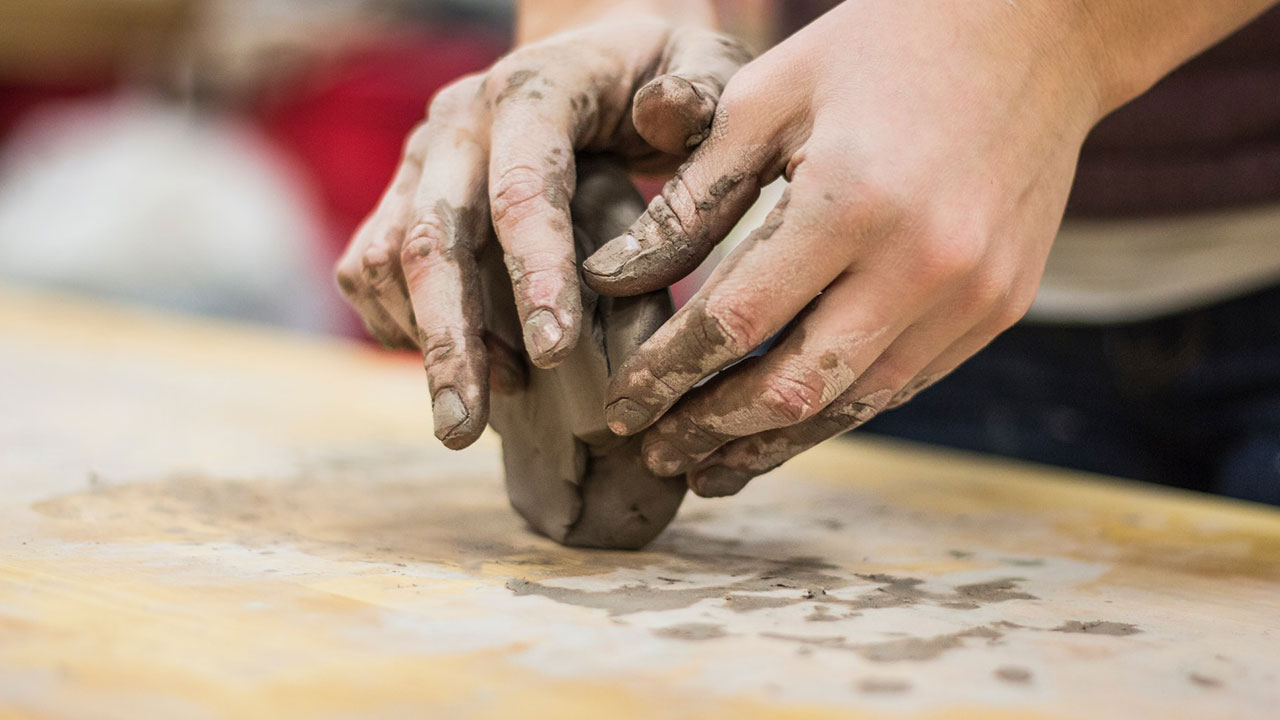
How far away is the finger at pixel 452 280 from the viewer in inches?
36.0

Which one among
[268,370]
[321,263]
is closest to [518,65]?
[268,370]

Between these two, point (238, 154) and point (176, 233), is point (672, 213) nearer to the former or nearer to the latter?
point (176, 233)

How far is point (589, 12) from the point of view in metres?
1.29

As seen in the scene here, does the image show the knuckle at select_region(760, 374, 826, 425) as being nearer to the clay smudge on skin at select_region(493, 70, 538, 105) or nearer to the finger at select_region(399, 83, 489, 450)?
the finger at select_region(399, 83, 489, 450)

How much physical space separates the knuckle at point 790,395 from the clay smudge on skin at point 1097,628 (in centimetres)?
25

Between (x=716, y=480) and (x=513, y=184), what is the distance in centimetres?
33

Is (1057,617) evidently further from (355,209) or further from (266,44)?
(266,44)

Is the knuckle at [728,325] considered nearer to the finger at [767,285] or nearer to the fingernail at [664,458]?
the finger at [767,285]

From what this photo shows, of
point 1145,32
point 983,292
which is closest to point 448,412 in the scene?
point 983,292

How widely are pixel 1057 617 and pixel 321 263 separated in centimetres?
304

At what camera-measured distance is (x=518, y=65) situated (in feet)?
3.31

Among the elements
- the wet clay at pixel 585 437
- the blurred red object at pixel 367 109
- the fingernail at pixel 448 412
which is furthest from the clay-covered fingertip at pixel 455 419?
the blurred red object at pixel 367 109

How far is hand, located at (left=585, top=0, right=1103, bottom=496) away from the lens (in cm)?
82

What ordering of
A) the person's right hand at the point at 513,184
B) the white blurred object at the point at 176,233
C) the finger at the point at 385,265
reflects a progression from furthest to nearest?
the white blurred object at the point at 176,233
the finger at the point at 385,265
the person's right hand at the point at 513,184
